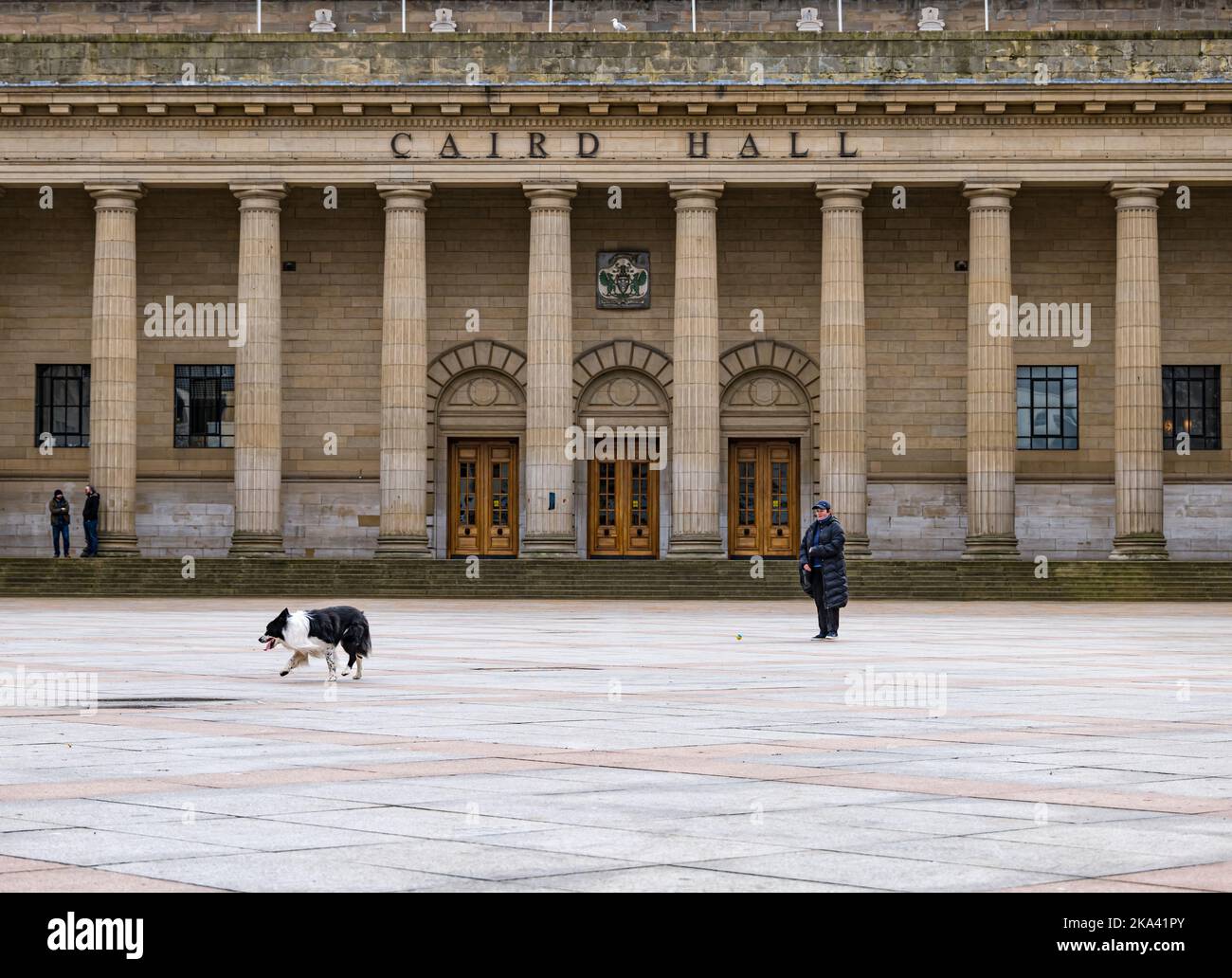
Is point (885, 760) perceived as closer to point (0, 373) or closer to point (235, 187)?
point (235, 187)

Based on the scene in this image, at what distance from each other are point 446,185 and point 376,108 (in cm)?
252

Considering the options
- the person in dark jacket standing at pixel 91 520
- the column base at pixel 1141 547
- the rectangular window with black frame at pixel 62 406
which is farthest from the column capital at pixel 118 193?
the column base at pixel 1141 547

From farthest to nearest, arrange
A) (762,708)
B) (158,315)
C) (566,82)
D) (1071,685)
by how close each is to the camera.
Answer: (158,315), (566,82), (1071,685), (762,708)

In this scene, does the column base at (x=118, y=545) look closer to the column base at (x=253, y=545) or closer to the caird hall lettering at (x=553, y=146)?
the column base at (x=253, y=545)

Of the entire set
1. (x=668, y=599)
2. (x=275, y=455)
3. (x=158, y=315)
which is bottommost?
(x=668, y=599)

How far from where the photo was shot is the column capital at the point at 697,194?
153 ft

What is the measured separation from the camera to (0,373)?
51.0m

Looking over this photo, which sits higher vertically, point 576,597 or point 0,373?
point 0,373

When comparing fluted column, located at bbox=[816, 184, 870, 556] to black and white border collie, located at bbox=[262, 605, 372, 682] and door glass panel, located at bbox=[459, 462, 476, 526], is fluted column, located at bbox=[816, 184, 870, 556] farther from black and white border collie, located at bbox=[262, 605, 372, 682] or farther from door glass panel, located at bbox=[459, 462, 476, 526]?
black and white border collie, located at bbox=[262, 605, 372, 682]

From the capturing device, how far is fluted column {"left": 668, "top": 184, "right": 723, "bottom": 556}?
4672 centimetres

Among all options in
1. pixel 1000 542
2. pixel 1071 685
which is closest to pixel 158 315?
pixel 1000 542

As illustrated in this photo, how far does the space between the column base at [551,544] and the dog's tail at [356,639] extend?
29438 millimetres

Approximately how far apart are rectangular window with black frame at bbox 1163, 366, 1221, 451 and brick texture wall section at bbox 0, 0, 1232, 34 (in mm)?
10184

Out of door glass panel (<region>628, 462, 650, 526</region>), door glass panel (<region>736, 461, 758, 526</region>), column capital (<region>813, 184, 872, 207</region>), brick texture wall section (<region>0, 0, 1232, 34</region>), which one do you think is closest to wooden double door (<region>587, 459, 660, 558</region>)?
door glass panel (<region>628, 462, 650, 526</region>)
